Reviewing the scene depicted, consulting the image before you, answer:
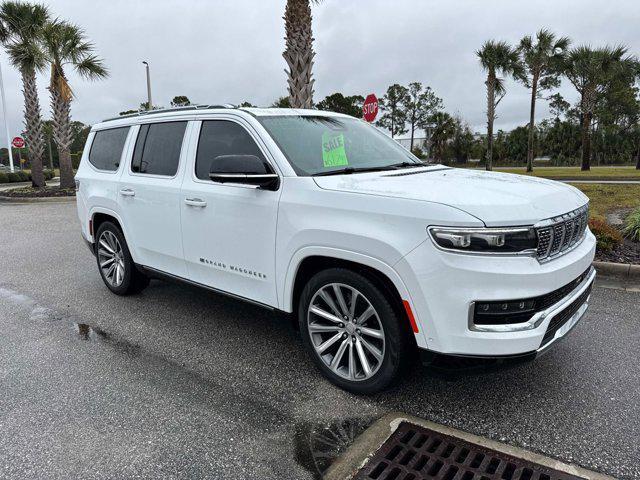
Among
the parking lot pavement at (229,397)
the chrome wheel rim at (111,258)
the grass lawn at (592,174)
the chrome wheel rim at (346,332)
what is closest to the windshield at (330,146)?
the chrome wheel rim at (346,332)

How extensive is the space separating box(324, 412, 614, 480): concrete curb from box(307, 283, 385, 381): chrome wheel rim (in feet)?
1.10

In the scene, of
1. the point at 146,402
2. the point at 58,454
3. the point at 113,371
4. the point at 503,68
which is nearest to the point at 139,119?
the point at 113,371

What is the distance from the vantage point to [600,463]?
251cm

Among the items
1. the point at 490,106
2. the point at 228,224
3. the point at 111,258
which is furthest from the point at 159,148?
the point at 490,106

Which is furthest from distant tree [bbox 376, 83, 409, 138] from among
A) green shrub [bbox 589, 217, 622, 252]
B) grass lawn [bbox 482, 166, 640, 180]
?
green shrub [bbox 589, 217, 622, 252]

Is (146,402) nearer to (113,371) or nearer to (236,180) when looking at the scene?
(113,371)

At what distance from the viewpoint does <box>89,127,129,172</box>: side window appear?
5.04 m

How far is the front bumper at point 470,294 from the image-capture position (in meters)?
2.51

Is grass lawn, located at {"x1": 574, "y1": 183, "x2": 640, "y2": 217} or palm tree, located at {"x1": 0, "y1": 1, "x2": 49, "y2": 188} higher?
palm tree, located at {"x1": 0, "y1": 1, "x2": 49, "y2": 188}

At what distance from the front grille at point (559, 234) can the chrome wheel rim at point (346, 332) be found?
104 cm

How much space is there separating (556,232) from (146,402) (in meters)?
2.80

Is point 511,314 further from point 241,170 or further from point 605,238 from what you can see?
point 605,238

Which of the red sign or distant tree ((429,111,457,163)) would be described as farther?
distant tree ((429,111,457,163))

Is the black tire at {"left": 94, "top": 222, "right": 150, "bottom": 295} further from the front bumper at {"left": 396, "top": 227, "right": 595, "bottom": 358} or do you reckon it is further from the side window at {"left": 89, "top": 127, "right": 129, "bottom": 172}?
the front bumper at {"left": 396, "top": 227, "right": 595, "bottom": 358}
